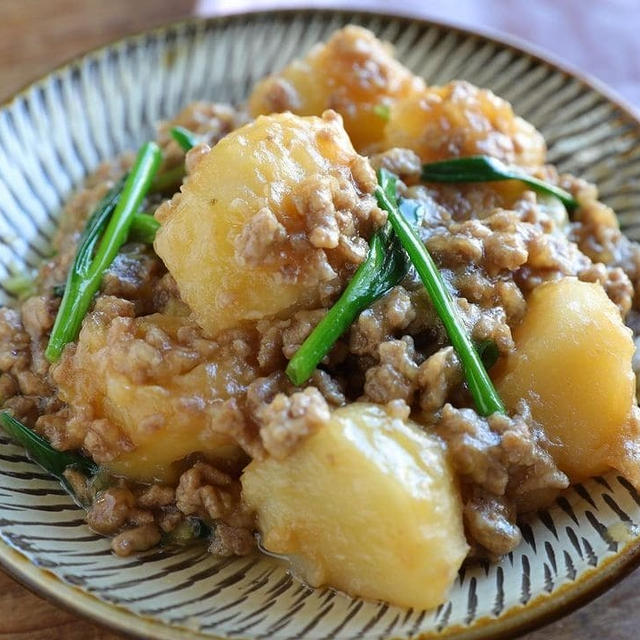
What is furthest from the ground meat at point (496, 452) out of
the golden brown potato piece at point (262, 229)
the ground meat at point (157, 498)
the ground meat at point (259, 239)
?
the ground meat at point (157, 498)

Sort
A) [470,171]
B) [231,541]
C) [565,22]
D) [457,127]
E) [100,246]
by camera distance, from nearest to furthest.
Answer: [231,541], [100,246], [470,171], [457,127], [565,22]

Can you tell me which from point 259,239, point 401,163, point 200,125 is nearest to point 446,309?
point 259,239

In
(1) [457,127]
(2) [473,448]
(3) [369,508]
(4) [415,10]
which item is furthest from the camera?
(4) [415,10]

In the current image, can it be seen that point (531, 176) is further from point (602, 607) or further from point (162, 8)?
point (162, 8)

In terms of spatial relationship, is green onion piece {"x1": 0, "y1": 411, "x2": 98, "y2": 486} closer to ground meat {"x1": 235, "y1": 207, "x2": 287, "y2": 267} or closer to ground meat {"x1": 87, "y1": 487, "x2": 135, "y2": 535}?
ground meat {"x1": 87, "y1": 487, "x2": 135, "y2": 535}

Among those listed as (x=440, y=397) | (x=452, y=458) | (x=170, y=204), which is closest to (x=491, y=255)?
(x=440, y=397)

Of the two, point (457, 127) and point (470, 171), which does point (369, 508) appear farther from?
point (457, 127)

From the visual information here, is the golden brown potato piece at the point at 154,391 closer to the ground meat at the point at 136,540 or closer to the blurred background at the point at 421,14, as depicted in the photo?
the ground meat at the point at 136,540

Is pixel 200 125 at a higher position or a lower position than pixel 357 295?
lower

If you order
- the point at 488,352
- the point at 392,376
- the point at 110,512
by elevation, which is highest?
the point at 488,352
